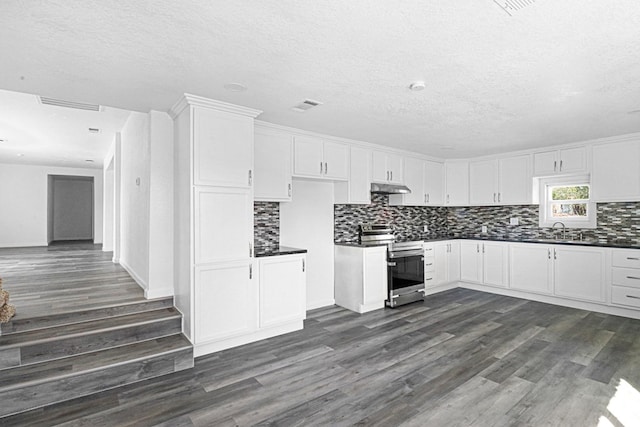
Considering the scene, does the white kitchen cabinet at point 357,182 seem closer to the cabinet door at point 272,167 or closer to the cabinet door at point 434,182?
the cabinet door at point 272,167

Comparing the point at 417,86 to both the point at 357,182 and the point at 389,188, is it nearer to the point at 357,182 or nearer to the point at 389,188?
the point at 357,182

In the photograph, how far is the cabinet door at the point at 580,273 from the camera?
4648mm

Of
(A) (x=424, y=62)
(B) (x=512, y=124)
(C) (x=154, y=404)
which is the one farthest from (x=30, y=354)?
(B) (x=512, y=124)

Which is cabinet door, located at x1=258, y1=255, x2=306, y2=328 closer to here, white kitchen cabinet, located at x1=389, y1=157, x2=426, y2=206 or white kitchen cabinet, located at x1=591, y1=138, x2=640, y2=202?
white kitchen cabinet, located at x1=389, y1=157, x2=426, y2=206

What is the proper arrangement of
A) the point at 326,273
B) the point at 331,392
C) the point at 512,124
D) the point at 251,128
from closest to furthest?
the point at 331,392 < the point at 251,128 < the point at 512,124 < the point at 326,273

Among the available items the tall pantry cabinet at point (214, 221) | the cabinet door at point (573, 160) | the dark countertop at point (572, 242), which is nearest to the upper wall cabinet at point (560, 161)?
the cabinet door at point (573, 160)

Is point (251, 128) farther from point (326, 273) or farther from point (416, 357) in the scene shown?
point (416, 357)

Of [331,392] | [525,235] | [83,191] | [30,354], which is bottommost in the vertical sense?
[331,392]

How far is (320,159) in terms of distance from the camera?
456 centimetres

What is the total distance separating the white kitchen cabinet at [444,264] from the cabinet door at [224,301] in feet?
10.9

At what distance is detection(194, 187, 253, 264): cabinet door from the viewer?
3213mm

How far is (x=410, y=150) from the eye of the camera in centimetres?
565

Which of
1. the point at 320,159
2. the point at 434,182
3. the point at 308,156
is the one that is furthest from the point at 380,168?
the point at 434,182

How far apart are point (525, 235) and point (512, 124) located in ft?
8.79
